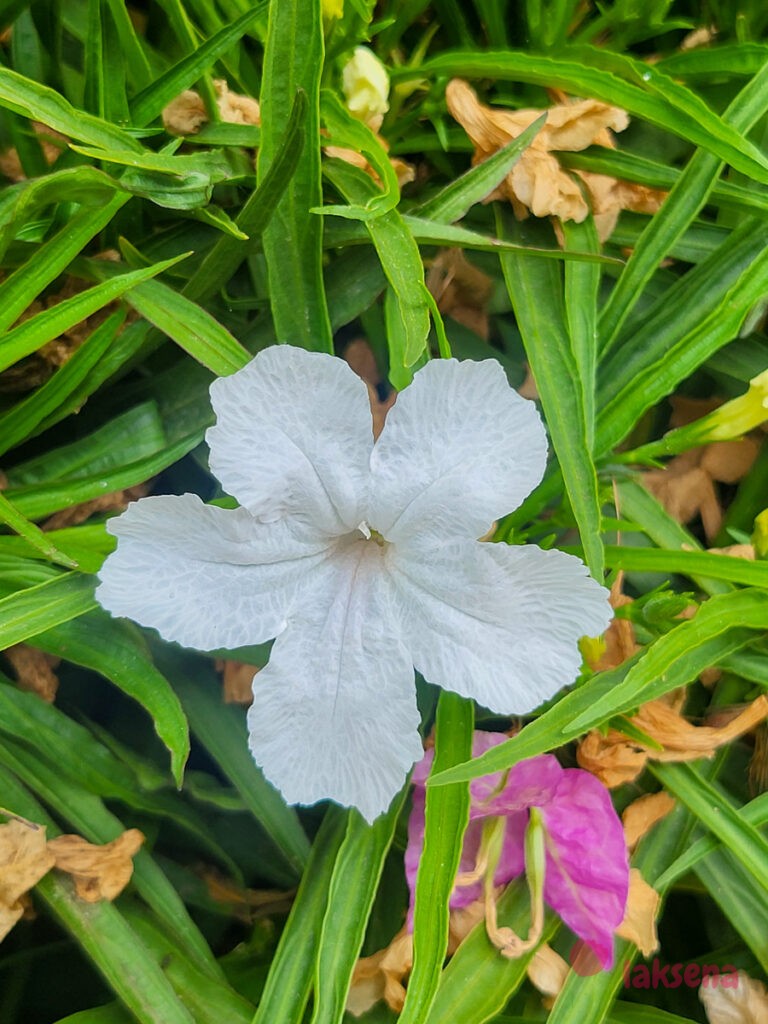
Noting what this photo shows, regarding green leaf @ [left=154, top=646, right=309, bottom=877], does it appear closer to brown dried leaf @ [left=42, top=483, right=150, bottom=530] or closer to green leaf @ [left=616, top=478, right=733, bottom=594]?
brown dried leaf @ [left=42, top=483, right=150, bottom=530]

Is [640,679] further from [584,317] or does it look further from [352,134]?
[352,134]

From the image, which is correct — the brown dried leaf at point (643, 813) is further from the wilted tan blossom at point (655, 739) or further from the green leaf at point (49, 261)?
the green leaf at point (49, 261)

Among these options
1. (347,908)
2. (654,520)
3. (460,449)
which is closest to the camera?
(460,449)

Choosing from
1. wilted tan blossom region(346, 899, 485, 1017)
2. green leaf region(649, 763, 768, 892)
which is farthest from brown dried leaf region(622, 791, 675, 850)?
wilted tan blossom region(346, 899, 485, 1017)

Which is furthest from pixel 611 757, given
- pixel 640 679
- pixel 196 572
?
pixel 196 572

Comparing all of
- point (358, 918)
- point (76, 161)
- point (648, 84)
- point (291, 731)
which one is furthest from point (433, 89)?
point (358, 918)

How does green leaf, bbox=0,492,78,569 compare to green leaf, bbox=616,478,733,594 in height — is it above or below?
above

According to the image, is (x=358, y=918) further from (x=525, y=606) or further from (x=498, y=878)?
(x=525, y=606)
